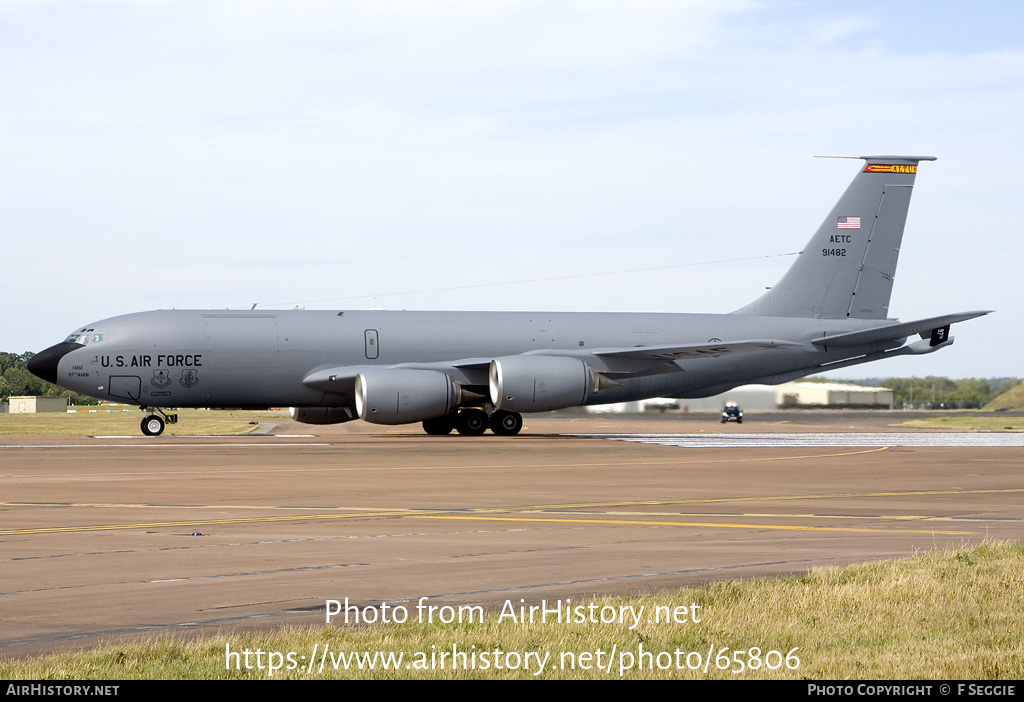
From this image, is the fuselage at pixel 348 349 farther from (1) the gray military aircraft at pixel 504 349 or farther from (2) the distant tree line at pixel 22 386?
(2) the distant tree line at pixel 22 386

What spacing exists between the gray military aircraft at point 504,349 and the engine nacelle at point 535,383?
0.19 ft

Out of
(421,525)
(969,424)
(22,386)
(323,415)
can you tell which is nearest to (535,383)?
(323,415)

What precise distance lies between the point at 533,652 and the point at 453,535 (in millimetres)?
7226

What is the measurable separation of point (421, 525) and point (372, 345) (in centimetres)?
2878

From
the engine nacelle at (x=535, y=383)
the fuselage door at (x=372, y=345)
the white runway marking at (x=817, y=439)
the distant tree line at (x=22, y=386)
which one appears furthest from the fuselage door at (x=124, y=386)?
the distant tree line at (x=22, y=386)

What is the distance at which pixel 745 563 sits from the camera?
13.1 m

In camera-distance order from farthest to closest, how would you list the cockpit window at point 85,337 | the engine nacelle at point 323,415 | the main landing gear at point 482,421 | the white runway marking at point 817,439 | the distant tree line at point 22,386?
the distant tree line at point 22,386, the engine nacelle at point 323,415, the main landing gear at point 482,421, the cockpit window at point 85,337, the white runway marking at point 817,439

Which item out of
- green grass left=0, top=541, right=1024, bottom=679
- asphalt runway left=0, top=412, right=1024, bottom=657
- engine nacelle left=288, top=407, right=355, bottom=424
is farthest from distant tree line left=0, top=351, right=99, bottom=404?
green grass left=0, top=541, right=1024, bottom=679

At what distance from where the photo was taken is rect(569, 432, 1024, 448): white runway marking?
132ft

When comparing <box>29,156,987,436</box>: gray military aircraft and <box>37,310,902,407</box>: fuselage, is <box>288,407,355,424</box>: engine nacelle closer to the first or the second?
<box>29,156,987,436</box>: gray military aircraft

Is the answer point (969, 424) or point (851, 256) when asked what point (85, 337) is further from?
point (969, 424)

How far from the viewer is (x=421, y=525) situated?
16.6 m

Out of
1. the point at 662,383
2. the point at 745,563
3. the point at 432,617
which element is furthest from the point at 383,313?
the point at 432,617

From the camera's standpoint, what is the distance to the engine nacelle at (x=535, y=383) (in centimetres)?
4334
